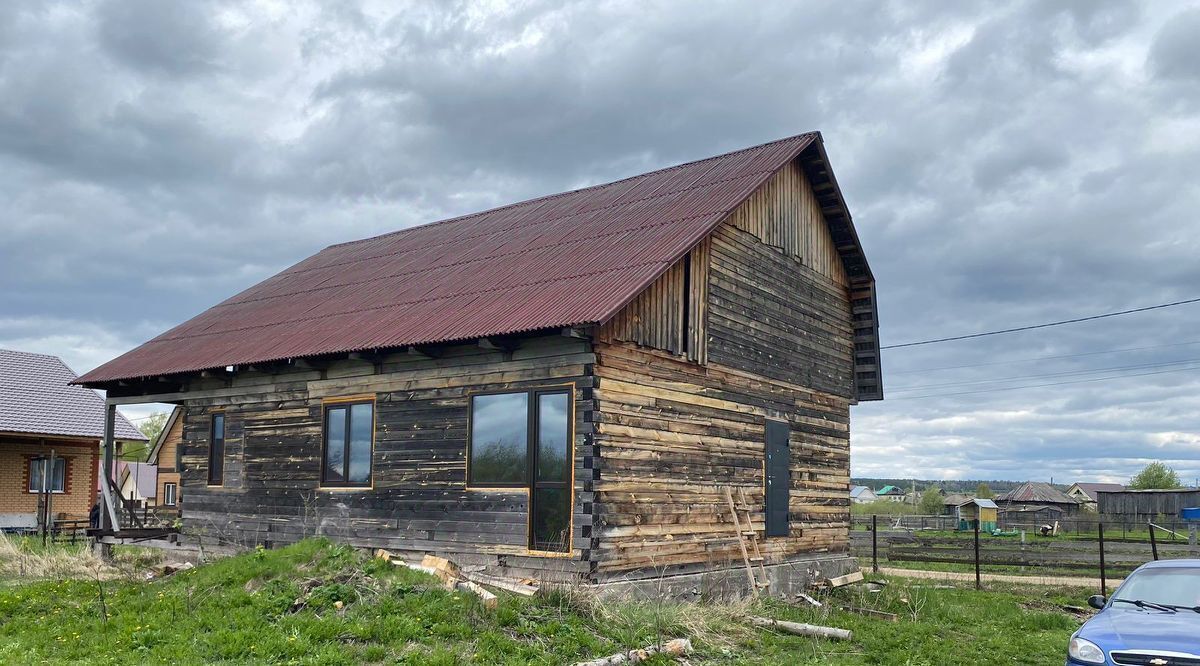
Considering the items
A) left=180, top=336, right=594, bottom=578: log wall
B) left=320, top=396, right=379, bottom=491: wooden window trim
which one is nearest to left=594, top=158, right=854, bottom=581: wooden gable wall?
left=180, top=336, right=594, bottom=578: log wall

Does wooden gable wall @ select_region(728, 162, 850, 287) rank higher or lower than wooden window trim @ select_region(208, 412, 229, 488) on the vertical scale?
higher

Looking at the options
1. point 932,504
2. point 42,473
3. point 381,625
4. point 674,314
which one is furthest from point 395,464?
point 932,504

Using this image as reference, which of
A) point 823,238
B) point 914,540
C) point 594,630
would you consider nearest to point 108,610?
point 594,630

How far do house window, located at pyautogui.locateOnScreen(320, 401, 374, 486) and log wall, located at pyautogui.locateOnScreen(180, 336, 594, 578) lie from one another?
17 cm

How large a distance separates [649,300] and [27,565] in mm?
12563

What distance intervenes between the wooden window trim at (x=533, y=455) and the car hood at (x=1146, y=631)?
6.61 metres

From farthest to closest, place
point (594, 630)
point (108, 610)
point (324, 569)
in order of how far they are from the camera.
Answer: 1. point (324, 569)
2. point (108, 610)
3. point (594, 630)

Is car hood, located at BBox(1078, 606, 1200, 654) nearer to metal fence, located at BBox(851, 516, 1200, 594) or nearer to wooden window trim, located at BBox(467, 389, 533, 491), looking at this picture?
wooden window trim, located at BBox(467, 389, 533, 491)

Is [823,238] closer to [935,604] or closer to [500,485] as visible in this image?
[935,604]

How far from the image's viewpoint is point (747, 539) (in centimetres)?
1762

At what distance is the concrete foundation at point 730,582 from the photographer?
47.5 ft

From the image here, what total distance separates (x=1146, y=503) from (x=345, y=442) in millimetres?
55845

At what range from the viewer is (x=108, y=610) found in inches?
544

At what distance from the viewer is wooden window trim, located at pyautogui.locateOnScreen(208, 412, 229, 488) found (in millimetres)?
19375
